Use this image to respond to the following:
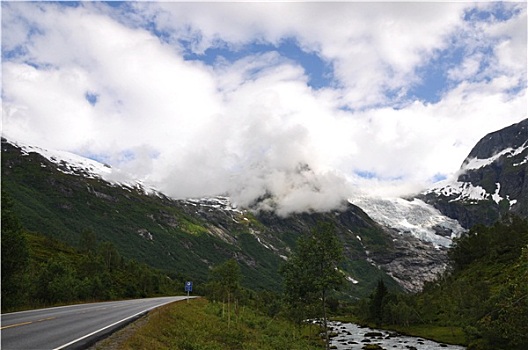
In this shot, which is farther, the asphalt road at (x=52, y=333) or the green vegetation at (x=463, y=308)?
the green vegetation at (x=463, y=308)

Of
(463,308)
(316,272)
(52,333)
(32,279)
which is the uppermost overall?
(32,279)

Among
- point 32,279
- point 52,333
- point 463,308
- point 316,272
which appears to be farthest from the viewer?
point 463,308

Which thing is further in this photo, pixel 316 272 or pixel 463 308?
pixel 463 308

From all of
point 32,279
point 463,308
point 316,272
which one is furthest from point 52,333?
point 463,308

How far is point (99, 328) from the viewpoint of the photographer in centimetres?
3158

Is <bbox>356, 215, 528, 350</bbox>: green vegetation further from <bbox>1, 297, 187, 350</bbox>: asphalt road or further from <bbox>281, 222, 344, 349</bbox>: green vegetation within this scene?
<bbox>1, 297, 187, 350</bbox>: asphalt road

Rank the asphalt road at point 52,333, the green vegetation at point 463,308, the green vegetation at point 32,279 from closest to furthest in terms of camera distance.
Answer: the asphalt road at point 52,333 < the green vegetation at point 32,279 < the green vegetation at point 463,308

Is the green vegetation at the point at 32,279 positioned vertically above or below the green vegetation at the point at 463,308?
above

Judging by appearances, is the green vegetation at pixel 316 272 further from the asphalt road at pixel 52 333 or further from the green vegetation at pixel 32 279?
the green vegetation at pixel 32 279

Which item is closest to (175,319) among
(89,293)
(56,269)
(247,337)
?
(247,337)

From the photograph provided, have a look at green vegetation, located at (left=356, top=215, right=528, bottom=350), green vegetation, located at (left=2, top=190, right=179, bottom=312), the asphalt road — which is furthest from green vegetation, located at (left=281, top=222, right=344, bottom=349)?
green vegetation, located at (left=2, top=190, right=179, bottom=312)

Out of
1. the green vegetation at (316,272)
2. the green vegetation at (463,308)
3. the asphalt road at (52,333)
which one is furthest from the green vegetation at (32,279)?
the green vegetation at (463,308)

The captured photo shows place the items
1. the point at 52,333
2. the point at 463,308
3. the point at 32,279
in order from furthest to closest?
the point at 463,308 < the point at 32,279 < the point at 52,333

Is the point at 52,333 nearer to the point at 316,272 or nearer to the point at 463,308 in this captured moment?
the point at 316,272
